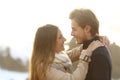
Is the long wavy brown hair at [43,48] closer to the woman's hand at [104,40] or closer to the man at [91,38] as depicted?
the man at [91,38]

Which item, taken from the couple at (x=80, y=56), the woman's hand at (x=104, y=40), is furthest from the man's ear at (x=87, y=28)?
the woman's hand at (x=104, y=40)

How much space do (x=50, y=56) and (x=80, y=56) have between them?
17 centimetres

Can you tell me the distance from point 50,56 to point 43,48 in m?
0.07

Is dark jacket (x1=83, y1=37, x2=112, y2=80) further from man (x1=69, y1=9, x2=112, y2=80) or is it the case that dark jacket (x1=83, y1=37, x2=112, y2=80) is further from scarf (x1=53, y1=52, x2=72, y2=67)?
scarf (x1=53, y1=52, x2=72, y2=67)

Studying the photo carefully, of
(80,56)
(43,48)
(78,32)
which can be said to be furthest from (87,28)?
(43,48)

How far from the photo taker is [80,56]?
2.53 metres

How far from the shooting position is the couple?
97.7 inches

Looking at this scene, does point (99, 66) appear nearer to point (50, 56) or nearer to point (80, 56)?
point (80, 56)

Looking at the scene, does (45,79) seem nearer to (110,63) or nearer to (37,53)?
(37,53)

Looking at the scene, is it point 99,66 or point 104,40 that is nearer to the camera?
point 99,66

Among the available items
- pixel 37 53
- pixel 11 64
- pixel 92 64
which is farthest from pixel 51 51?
pixel 11 64

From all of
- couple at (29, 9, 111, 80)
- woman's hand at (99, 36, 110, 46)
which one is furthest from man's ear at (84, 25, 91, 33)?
woman's hand at (99, 36, 110, 46)

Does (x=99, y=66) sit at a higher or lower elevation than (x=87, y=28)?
lower

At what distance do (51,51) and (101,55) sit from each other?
0.94ft
